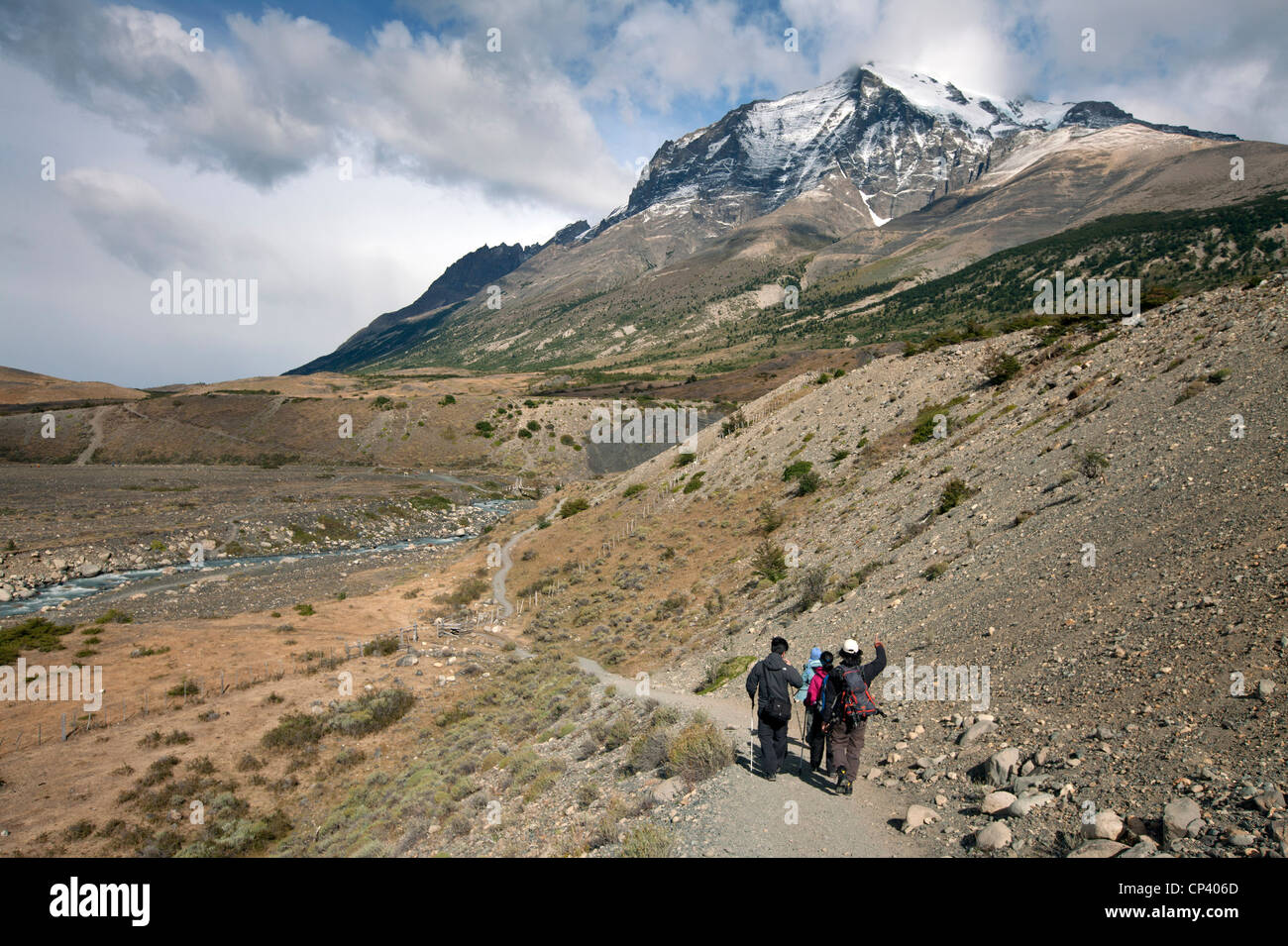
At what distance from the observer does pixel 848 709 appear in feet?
27.0

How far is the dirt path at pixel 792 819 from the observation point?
716 cm

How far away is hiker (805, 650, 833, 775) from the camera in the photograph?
342 inches

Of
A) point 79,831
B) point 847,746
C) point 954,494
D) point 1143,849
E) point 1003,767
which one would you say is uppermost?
point 954,494

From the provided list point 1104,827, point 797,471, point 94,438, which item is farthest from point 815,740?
point 94,438

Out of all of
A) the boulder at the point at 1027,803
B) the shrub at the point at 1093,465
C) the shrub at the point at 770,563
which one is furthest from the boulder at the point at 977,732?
the shrub at the point at 770,563

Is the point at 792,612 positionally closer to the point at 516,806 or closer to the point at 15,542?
the point at 516,806

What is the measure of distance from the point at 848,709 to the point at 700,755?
2.67 meters

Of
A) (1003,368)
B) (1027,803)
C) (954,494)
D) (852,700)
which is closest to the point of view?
(1027,803)

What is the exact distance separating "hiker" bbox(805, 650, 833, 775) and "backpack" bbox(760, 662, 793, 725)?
33 centimetres

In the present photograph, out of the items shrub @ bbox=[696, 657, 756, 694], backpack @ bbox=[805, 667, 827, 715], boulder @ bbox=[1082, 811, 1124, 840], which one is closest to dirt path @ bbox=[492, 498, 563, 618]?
shrub @ bbox=[696, 657, 756, 694]

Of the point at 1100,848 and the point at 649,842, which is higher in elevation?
the point at 1100,848

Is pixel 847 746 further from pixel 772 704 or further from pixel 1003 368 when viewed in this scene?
pixel 1003 368
